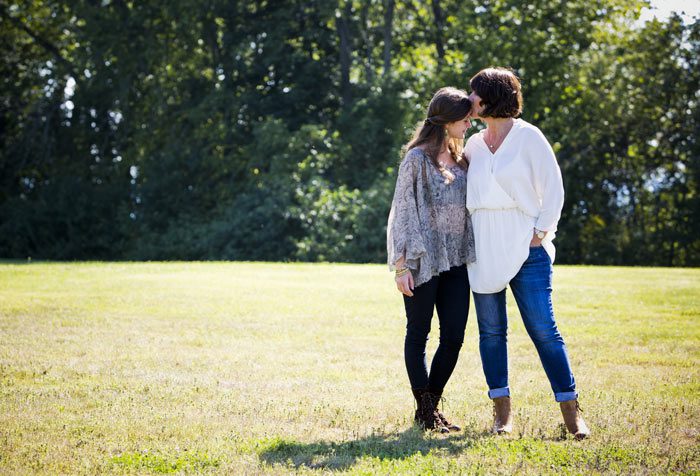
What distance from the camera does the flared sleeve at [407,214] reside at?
5324mm

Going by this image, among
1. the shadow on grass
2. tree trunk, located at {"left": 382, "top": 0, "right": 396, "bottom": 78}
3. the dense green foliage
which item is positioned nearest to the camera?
the shadow on grass

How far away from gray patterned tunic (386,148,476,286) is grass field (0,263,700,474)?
1.13 meters

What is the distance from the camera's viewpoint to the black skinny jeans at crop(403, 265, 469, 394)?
5426mm

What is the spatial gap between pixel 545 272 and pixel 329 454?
5.74 ft

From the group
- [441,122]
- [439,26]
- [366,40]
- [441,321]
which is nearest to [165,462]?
[441,321]

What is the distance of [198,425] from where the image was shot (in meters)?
5.57

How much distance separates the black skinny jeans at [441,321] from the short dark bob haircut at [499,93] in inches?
40.4

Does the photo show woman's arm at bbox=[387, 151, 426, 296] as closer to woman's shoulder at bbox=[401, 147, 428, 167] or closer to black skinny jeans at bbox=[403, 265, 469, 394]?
woman's shoulder at bbox=[401, 147, 428, 167]

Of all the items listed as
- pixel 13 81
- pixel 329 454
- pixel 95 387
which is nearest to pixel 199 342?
pixel 95 387

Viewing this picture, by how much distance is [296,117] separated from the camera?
98.4 ft

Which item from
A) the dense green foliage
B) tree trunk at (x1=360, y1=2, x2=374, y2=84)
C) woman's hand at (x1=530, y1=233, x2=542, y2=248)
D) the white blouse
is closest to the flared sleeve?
the white blouse

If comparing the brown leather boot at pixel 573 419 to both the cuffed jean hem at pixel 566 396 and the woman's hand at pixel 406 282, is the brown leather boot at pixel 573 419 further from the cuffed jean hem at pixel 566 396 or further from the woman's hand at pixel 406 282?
the woman's hand at pixel 406 282

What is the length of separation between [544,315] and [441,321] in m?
0.67

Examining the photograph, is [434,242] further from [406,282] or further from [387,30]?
[387,30]
